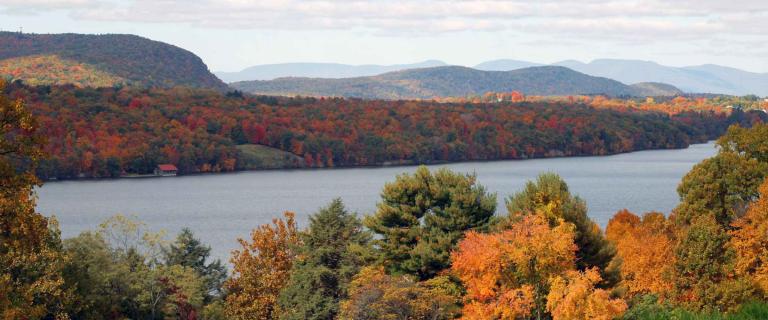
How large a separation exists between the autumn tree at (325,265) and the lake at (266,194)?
78.8ft

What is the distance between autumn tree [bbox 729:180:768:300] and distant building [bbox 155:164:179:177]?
114880mm

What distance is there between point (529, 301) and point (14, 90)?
499ft

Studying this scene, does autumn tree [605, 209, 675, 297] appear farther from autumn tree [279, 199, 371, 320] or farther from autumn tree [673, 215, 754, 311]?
autumn tree [279, 199, 371, 320]

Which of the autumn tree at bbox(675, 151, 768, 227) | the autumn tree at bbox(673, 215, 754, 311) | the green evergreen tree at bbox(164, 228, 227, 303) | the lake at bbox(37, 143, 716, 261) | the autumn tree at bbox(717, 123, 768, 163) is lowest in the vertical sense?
the lake at bbox(37, 143, 716, 261)

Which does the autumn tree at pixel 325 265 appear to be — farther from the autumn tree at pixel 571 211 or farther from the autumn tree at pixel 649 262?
Result: the autumn tree at pixel 649 262

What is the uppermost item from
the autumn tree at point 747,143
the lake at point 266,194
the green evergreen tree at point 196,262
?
the autumn tree at point 747,143

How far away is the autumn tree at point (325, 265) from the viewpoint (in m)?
36.0

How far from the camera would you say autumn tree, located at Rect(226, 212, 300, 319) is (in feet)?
128

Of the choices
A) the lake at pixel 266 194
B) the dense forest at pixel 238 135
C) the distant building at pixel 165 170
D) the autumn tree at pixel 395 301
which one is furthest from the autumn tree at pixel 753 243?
the distant building at pixel 165 170

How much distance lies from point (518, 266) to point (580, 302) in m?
2.46

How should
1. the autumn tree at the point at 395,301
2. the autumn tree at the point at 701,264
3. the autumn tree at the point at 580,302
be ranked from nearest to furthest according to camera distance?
the autumn tree at the point at 580,302 < the autumn tree at the point at 395,301 < the autumn tree at the point at 701,264

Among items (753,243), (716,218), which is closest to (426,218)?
(753,243)

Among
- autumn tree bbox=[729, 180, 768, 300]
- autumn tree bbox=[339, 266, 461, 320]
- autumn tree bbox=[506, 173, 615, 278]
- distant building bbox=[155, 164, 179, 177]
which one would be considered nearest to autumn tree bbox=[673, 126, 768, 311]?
autumn tree bbox=[729, 180, 768, 300]

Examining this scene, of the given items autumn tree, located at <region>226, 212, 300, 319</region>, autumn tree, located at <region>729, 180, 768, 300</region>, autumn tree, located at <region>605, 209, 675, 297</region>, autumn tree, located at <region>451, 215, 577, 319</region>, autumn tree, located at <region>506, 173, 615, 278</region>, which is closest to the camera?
autumn tree, located at <region>451, 215, 577, 319</region>
